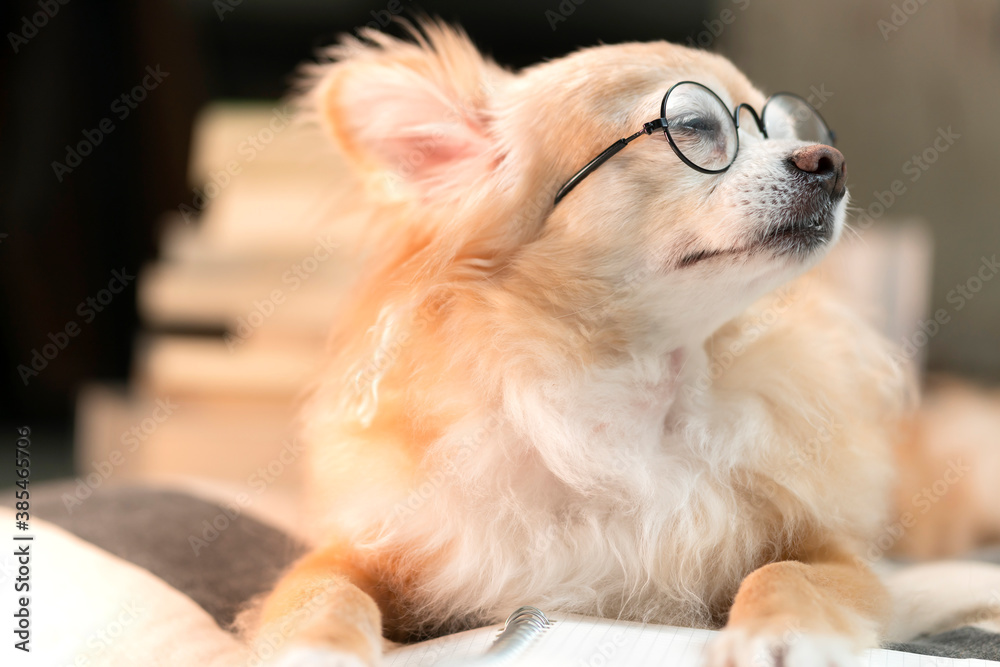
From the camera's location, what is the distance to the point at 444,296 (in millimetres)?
1251

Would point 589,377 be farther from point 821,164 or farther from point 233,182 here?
point 233,182

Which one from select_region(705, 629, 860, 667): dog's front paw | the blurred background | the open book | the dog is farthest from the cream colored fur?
the blurred background

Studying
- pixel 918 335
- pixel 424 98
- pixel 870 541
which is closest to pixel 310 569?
pixel 424 98

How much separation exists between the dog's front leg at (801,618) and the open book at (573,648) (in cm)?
4

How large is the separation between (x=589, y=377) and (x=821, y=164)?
0.47m

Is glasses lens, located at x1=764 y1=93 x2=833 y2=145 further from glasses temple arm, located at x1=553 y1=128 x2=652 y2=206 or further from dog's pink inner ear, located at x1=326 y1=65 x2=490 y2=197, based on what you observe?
dog's pink inner ear, located at x1=326 y1=65 x2=490 y2=197

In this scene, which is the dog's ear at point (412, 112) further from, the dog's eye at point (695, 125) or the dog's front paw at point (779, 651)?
the dog's front paw at point (779, 651)

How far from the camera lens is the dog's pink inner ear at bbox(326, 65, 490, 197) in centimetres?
130

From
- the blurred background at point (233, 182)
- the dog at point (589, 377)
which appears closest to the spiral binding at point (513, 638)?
the dog at point (589, 377)

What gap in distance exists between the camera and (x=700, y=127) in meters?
1.20

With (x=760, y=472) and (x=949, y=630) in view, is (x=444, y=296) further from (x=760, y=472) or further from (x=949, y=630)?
(x=949, y=630)

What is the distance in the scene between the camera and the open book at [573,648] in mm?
890

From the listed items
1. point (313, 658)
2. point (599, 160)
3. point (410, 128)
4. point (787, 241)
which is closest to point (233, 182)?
point (410, 128)

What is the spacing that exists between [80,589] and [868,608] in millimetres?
1172
